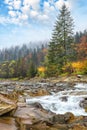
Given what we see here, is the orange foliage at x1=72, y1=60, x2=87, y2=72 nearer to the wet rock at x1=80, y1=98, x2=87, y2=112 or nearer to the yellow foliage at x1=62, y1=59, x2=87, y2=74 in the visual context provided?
the yellow foliage at x1=62, y1=59, x2=87, y2=74

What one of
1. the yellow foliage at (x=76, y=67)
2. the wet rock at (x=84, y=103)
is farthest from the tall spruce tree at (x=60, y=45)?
the wet rock at (x=84, y=103)

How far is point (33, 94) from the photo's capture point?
22391 millimetres

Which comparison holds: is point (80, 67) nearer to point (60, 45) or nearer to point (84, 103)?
point (60, 45)

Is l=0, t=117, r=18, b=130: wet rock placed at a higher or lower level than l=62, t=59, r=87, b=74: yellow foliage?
lower

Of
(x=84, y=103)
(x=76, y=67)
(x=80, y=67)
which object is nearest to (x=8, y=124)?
(x=84, y=103)

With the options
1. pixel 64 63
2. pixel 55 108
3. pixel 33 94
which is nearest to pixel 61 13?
pixel 64 63

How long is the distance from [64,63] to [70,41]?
5441 millimetres

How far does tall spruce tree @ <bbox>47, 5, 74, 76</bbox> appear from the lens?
53219 millimetres

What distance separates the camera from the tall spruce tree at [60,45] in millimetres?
53219

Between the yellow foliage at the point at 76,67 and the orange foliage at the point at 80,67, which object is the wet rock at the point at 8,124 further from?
the orange foliage at the point at 80,67

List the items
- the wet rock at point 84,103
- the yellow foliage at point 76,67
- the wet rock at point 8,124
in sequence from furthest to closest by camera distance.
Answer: the yellow foliage at point 76,67 < the wet rock at point 84,103 < the wet rock at point 8,124

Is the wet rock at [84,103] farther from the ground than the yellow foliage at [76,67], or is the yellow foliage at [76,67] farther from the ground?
the yellow foliage at [76,67]

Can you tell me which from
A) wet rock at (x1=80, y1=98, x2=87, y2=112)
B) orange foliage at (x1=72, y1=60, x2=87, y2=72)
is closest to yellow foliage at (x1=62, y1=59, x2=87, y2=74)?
orange foliage at (x1=72, y1=60, x2=87, y2=72)

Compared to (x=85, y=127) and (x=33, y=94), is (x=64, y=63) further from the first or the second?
(x=85, y=127)
